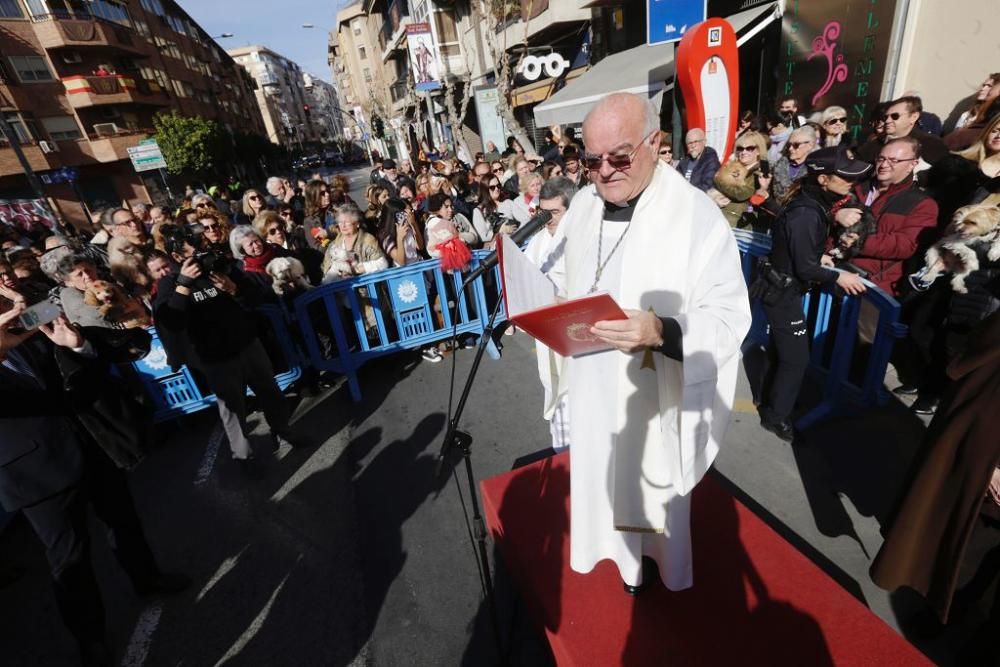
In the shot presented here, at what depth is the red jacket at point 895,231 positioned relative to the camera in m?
3.46

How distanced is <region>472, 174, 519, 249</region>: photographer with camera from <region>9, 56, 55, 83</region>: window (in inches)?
1435

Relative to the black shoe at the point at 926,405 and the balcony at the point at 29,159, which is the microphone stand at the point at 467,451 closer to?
the black shoe at the point at 926,405

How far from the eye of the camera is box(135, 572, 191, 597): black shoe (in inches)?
114

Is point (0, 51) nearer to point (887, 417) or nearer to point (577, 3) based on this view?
point (577, 3)

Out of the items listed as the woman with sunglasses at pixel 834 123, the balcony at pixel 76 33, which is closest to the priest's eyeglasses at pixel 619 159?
the woman with sunglasses at pixel 834 123

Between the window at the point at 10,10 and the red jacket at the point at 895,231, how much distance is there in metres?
43.2

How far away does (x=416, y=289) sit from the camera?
4.97 metres

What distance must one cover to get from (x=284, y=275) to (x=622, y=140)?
12.7 ft

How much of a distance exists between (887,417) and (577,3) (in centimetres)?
1470

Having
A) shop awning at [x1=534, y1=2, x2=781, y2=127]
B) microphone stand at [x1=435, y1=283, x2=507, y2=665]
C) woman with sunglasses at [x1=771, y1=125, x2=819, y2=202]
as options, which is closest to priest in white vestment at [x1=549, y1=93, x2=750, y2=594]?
microphone stand at [x1=435, y1=283, x2=507, y2=665]

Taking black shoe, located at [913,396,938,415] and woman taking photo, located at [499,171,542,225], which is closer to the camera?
black shoe, located at [913,396,938,415]

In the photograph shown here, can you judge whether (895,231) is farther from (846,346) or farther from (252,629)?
(252,629)

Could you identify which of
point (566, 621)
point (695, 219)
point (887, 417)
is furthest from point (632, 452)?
point (887, 417)

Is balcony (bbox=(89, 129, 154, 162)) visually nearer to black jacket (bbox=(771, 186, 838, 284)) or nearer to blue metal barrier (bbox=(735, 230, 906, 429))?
black jacket (bbox=(771, 186, 838, 284))
